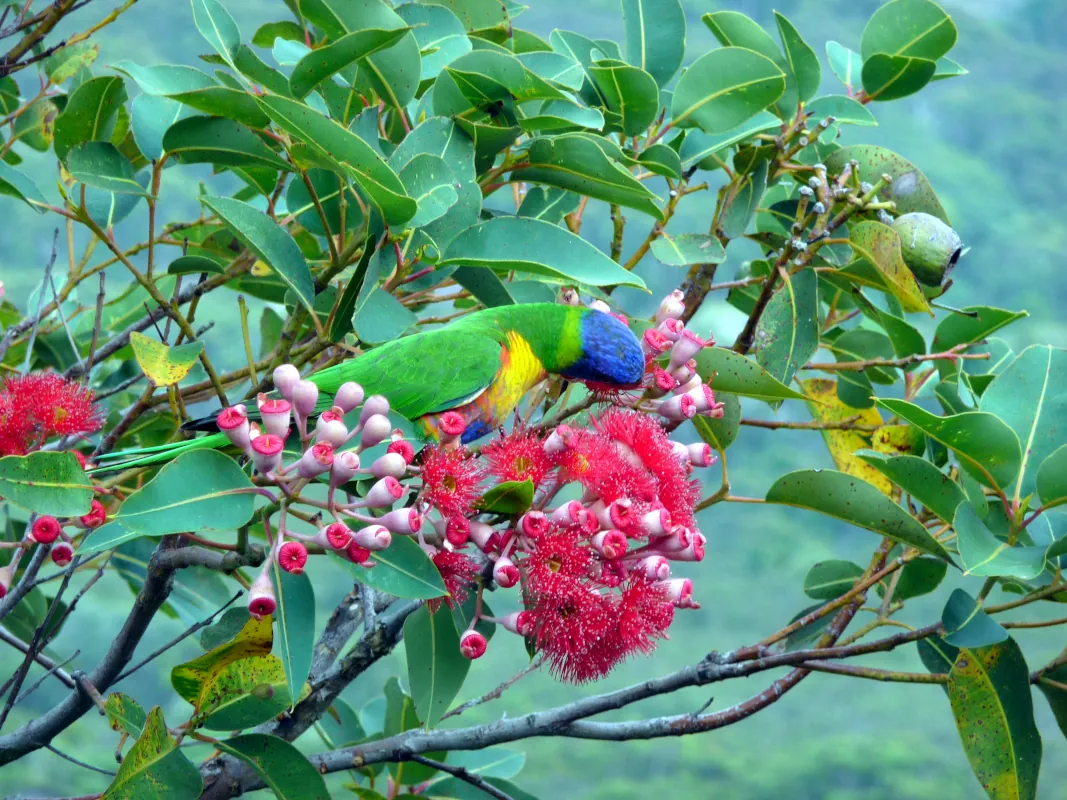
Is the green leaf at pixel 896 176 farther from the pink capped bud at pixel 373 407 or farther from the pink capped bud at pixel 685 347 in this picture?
the pink capped bud at pixel 373 407

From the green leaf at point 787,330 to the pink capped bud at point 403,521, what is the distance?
2.39 feet

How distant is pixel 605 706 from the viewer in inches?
51.9

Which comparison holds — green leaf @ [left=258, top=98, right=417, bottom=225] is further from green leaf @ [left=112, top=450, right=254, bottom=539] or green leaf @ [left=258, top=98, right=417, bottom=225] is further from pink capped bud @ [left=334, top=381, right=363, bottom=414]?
green leaf @ [left=112, top=450, right=254, bottom=539]

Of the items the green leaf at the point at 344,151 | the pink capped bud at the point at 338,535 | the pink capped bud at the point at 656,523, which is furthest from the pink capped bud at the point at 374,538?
the green leaf at the point at 344,151

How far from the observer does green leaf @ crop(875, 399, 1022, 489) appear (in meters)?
1.18

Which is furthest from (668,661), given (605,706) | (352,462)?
(352,462)

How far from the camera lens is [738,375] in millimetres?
1292

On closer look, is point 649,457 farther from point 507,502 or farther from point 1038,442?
point 1038,442

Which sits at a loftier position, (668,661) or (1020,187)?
(1020,187)

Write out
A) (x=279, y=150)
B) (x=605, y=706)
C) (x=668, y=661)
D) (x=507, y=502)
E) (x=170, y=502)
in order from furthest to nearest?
(x=668, y=661) → (x=279, y=150) → (x=605, y=706) → (x=507, y=502) → (x=170, y=502)

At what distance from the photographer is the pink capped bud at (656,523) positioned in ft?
3.35

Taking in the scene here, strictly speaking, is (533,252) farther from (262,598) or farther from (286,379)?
(262,598)

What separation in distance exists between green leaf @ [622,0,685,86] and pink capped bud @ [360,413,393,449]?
87cm

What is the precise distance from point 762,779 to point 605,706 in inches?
85.0
